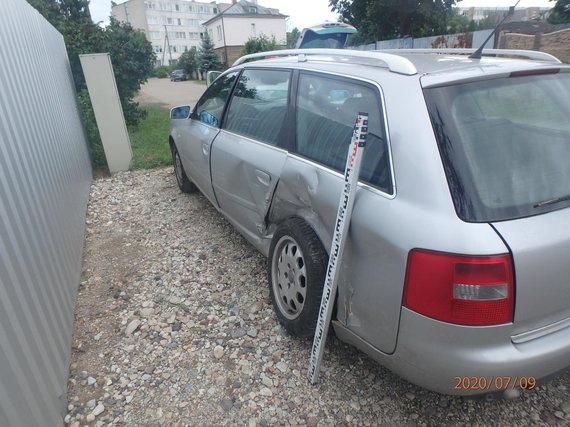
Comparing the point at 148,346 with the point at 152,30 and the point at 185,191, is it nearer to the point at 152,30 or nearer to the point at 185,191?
the point at 185,191

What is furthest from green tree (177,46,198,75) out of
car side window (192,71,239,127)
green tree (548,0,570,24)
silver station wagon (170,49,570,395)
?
silver station wagon (170,49,570,395)

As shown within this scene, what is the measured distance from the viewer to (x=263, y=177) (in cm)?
278

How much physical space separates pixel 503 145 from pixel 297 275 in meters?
1.31

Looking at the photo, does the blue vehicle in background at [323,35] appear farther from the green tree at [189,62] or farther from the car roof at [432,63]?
the green tree at [189,62]

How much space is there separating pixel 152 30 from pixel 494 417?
266 ft

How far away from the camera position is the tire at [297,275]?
7.26 ft

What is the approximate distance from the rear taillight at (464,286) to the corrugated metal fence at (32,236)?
1.73 m

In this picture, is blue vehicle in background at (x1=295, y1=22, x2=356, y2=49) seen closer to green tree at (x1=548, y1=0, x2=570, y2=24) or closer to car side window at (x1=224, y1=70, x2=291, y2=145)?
car side window at (x1=224, y1=70, x2=291, y2=145)

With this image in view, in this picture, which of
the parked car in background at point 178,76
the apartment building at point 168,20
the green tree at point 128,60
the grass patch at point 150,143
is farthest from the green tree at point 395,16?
the apartment building at point 168,20

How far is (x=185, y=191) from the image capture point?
17.7 feet

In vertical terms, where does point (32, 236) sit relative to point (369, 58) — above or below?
below

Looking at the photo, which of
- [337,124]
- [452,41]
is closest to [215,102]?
[337,124]

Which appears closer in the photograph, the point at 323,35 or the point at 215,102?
the point at 215,102

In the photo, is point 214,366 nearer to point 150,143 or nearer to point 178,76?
point 150,143
